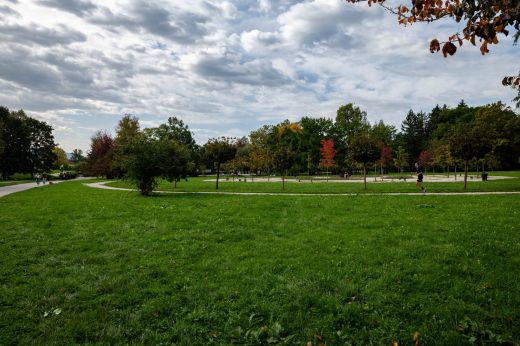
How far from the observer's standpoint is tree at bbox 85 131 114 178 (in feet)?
158

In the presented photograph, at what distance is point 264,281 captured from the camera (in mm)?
5777

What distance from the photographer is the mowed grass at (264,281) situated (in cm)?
421

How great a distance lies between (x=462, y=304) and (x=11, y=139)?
6953cm

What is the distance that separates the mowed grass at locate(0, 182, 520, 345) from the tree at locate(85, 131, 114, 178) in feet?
134

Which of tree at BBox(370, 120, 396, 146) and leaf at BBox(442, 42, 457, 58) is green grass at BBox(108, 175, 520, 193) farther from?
tree at BBox(370, 120, 396, 146)

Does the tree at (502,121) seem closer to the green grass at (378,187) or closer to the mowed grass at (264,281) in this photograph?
the green grass at (378,187)

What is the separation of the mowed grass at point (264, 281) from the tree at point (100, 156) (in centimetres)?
4071

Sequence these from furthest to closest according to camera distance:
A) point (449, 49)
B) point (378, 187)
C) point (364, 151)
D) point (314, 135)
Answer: point (314, 135) → point (378, 187) → point (364, 151) → point (449, 49)

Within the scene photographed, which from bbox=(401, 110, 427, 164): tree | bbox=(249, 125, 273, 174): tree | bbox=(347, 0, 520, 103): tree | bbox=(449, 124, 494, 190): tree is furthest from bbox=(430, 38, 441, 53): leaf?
bbox=(401, 110, 427, 164): tree

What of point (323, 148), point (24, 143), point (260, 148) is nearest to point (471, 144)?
point (323, 148)

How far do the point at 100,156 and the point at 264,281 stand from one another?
51.2m

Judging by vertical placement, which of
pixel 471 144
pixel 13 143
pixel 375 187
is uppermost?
pixel 13 143

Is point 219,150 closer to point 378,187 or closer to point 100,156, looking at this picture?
point 378,187

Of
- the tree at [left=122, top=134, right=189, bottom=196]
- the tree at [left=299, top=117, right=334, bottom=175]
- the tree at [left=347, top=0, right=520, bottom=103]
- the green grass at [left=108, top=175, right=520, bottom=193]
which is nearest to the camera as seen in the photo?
the tree at [left=347, top=0, right=520, bottom=103]
